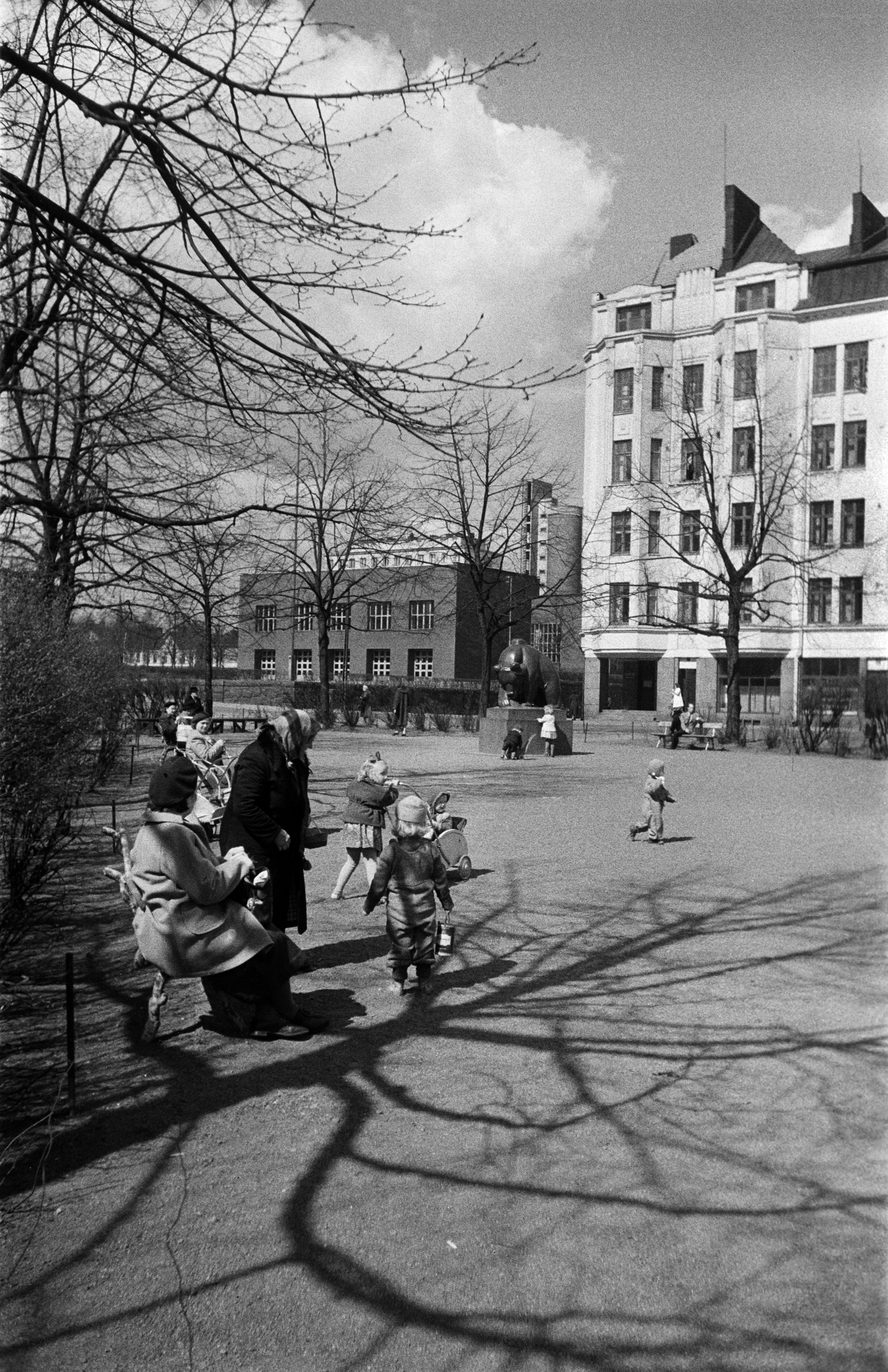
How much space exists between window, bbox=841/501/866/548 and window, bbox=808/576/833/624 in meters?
1.82

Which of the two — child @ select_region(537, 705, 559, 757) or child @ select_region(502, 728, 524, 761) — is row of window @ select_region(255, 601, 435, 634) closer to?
child @ select_region(537, 705, 559, 757)

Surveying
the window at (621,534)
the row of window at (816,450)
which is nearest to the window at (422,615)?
the window at (621,534)

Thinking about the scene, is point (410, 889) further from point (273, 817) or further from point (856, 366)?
point (856, 366)

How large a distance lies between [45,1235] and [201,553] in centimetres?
789

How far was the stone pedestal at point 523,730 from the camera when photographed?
26734 mm

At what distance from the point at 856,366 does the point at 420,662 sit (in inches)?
1118

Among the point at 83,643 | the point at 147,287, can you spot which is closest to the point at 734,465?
the point at 83,643

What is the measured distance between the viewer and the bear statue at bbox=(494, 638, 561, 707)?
27750 millimetres

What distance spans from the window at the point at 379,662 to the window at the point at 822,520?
26.5m

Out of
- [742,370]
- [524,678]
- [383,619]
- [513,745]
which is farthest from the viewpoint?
[383,619]

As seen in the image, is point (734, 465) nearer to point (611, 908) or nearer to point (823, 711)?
point (823, 711)

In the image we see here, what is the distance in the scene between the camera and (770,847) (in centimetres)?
1193

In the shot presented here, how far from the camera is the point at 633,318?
51969 mm

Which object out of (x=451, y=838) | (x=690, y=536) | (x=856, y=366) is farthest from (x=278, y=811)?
(x=856, y=366)
